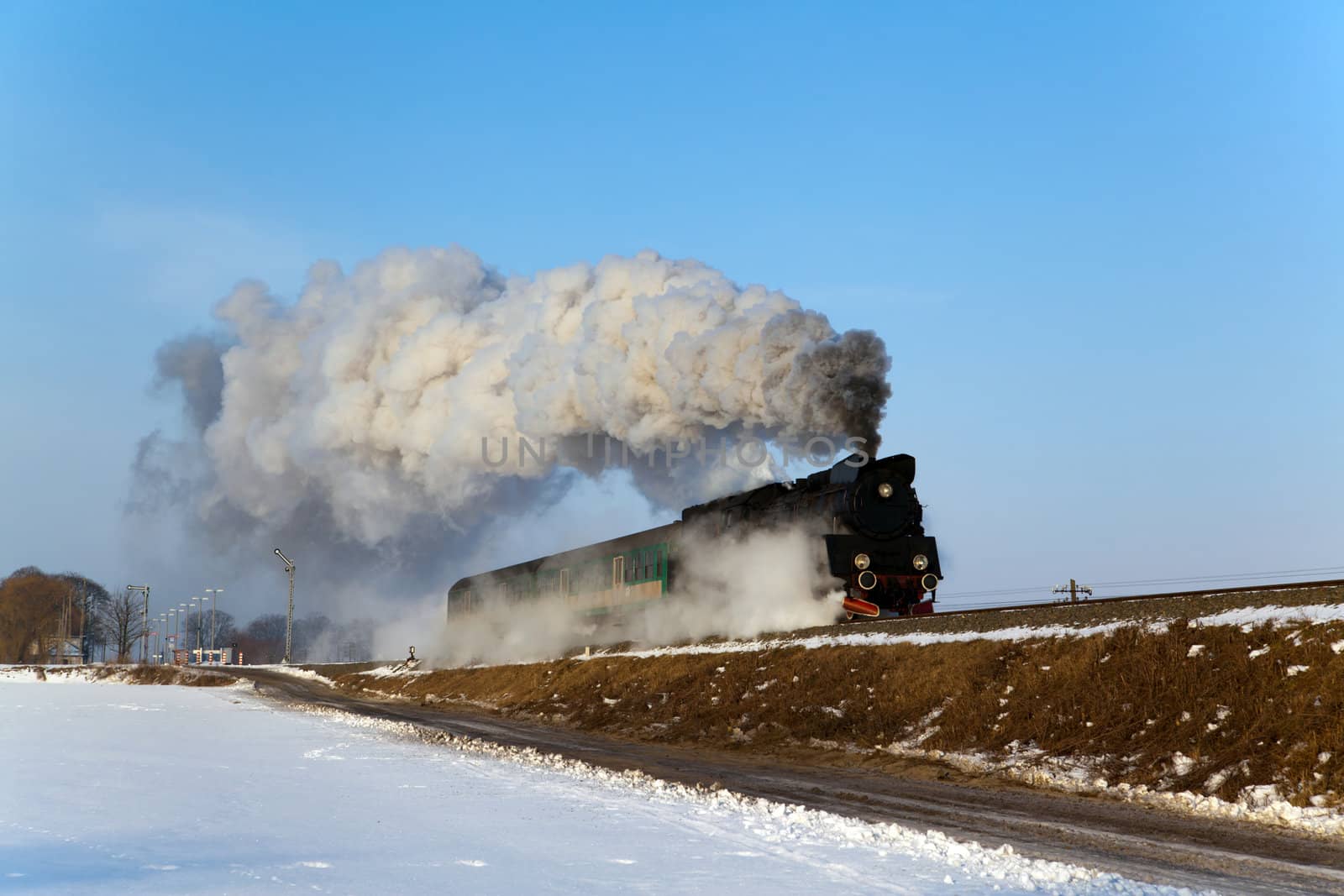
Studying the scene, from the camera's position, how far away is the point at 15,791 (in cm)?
1362

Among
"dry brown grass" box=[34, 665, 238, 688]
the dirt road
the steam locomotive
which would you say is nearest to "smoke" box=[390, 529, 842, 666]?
the steam locomotive

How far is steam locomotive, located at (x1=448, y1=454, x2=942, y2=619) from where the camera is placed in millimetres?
25625

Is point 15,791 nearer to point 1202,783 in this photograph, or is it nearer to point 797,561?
point 1202,783

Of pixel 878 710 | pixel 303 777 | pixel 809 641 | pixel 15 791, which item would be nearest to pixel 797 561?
pixel 809 641

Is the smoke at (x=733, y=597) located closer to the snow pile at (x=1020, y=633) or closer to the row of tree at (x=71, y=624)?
the snow pile at (x=1020, y=633)

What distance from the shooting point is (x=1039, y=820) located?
Result: 12047 millimetres

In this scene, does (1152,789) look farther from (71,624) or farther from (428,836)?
(71,624)

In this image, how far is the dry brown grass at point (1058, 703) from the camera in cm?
1293

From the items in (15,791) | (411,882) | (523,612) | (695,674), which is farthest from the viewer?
(523,612)

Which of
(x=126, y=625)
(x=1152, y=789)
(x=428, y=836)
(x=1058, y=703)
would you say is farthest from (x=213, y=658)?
(x=1152, y=789)

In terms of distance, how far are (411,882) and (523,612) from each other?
3503 centimetres

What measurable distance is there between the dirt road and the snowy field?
3.03 ft

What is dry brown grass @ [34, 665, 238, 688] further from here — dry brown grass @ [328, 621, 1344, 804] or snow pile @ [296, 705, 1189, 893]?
snow pile @ [296, 705, 1189, 893]

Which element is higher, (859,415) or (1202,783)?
(859,415)
